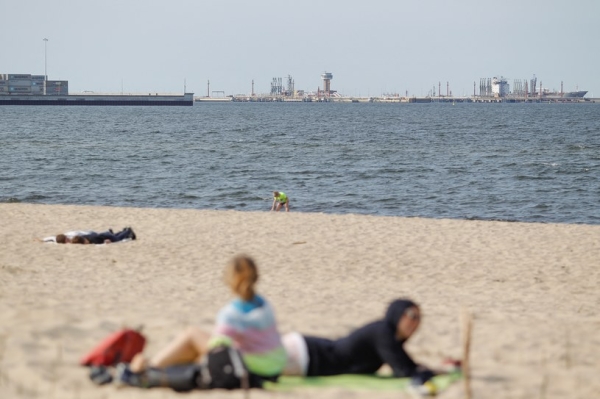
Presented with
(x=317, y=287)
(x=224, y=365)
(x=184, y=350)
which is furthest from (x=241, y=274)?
(x=317, y=287)

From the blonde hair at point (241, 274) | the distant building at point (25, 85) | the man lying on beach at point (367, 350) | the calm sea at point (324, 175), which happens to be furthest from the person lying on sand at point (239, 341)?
the distant building at point (25, 85)

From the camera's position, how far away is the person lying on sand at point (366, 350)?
19.8 ft

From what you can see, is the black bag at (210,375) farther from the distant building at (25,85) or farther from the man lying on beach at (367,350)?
the distant building at (25,85)

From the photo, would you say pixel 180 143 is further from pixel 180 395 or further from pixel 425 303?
pixel 180 395

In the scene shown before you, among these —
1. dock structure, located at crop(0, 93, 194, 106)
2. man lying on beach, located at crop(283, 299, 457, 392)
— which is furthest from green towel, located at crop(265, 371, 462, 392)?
dock structure, located at crop(0, 93, 194, 106)

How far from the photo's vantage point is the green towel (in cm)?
605

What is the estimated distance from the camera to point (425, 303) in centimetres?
987

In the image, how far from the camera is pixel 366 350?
6.30m

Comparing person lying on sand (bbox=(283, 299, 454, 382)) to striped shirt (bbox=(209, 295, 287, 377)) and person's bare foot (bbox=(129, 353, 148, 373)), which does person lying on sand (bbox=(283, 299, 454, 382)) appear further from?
person's bare foot (bbox=(129, 353, 148, 373))

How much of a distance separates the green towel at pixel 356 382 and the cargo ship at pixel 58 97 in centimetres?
18346

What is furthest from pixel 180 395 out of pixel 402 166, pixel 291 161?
pixel 291 161

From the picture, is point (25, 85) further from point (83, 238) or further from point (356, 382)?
point (356, 382)

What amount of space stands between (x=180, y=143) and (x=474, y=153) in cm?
1893

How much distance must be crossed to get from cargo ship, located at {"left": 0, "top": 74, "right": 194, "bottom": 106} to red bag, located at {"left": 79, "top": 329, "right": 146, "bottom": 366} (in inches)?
7208
